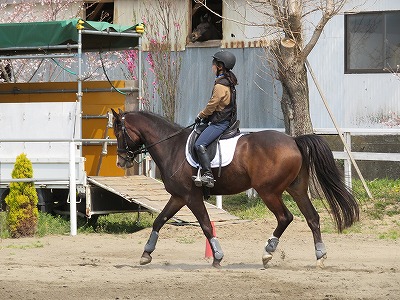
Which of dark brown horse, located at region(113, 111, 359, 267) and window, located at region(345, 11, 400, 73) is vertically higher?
window, located at region(345, 11, 400, 73)

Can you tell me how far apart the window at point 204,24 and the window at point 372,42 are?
3550 mm

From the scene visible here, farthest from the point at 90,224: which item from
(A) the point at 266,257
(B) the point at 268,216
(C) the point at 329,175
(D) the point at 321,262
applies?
(D) the point at 321,262

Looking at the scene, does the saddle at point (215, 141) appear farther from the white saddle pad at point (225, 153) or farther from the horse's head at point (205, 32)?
the horse's head at point (205, 32)

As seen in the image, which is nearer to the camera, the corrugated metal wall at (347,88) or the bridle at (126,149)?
the bridle at (126,149)

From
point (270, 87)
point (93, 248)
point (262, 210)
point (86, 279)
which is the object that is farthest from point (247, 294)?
point (270, 87)

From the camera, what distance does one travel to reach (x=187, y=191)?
13000mm

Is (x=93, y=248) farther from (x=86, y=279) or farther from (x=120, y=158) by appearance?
(x=86, y=279)

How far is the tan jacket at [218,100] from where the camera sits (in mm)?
12789

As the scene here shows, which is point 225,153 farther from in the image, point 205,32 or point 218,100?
point 205,32

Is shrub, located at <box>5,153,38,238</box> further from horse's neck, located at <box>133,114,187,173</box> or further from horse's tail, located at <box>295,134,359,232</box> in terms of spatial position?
horse's tail, located at <box>295,134,359,232</box>

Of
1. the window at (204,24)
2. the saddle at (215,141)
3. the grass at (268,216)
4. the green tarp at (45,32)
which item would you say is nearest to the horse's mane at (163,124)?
the saddle at (215,141)

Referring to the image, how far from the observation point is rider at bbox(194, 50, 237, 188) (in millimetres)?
12805

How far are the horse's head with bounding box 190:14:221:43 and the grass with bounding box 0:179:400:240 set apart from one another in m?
5.65

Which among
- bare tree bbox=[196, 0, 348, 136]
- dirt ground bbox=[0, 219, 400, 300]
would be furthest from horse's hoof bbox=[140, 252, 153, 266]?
bare tree bbox=[196, 0, 348, 136]
